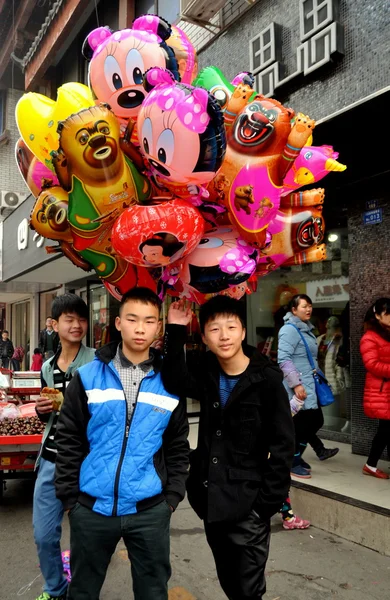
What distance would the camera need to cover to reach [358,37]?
14.5 ft

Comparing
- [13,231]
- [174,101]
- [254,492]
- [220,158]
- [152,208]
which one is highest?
[13,231]

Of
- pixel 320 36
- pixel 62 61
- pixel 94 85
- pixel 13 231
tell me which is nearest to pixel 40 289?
pixel 13 231

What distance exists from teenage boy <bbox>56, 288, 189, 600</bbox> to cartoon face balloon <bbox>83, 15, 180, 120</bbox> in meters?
1.07

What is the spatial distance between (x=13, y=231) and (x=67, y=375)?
942 centimetres

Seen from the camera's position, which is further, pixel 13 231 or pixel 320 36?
pixel 13 231

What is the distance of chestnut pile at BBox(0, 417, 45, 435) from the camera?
4.66 m

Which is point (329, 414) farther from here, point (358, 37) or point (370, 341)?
point (358, 37)

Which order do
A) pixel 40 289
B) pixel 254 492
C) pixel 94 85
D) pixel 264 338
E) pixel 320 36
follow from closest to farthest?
1. pixel 254 492
2. pixel 94 85
3. pixel 320 36
4. pixel 264 338
5. pixel 40 289

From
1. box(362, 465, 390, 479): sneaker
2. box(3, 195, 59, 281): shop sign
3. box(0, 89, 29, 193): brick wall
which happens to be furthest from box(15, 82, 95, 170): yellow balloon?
box(0, 89, 29, 193): brick wall

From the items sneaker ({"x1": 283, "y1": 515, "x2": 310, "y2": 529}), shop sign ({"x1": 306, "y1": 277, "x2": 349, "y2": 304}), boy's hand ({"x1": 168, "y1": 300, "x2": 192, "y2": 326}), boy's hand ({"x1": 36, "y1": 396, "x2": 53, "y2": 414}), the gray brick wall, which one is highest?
the gray brick wall

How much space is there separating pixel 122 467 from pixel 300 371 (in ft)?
9.36

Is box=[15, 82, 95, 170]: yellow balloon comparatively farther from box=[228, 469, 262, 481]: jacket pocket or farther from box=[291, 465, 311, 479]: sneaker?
box=[291, 465, 311, 479]: sneaker

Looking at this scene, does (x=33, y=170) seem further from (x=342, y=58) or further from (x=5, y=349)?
(x=5, y=349)

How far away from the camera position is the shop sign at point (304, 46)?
4621mm
